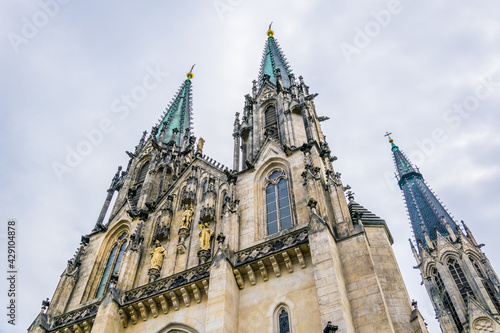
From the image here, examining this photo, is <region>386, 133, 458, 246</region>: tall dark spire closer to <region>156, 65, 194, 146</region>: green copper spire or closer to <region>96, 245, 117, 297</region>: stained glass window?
<region>156, 65, 194, 146</region>: green copper spire

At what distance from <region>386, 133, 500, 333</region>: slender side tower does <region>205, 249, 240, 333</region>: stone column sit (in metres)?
31.1

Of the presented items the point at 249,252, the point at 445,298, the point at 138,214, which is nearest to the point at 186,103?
the point at 138,214

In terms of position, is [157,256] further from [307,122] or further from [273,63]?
[273,63]

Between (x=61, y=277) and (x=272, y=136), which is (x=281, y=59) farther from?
(x=61, y=277)

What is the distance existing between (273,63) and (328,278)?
21422 mm

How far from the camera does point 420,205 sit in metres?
60.7

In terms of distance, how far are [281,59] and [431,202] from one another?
3704 cm

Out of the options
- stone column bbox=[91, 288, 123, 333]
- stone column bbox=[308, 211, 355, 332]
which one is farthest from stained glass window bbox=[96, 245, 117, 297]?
stone column bbox=[308, 211, 355, 332]

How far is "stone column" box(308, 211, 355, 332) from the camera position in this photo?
11.4 m

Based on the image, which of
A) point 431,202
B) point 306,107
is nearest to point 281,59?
point 306,107

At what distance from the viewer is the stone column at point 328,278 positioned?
1141cm

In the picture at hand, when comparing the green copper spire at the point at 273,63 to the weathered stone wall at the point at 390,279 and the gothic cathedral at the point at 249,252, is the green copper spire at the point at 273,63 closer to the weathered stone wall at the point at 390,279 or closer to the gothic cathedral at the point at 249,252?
the gothic cathedral at the point at 249,252

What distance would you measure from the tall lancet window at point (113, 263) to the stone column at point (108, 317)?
9.33ft

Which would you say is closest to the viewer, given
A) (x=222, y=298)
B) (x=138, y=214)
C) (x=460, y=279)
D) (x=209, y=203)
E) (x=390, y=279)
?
(x=222, y=298)
